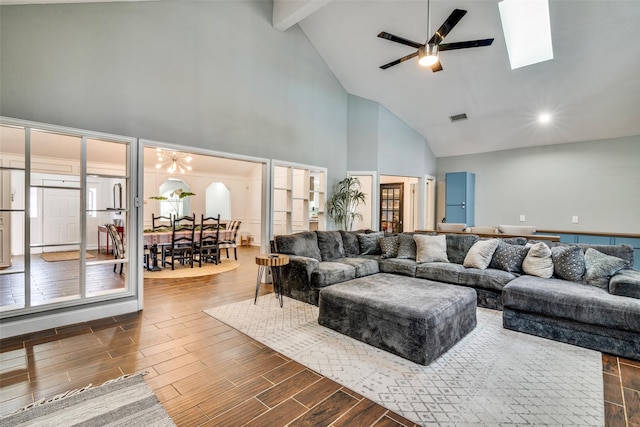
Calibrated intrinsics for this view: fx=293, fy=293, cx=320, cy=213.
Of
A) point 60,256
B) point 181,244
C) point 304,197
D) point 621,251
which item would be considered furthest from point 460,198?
point 60,256

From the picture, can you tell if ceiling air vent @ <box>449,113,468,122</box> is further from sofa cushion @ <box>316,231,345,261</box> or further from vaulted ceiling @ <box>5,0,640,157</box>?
sofa cushion @ <box>316,231,345,261</box>

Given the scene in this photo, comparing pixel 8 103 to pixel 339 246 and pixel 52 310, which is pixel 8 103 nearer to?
pixel 52 310

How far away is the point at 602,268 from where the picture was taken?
3.21 metres

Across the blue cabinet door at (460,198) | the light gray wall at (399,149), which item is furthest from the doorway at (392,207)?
the blue cabinet door at (460,198)

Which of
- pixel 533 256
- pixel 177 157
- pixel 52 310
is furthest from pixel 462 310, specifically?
pixel 177 157

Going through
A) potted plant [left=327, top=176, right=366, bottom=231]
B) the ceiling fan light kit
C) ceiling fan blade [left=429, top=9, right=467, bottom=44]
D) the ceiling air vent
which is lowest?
potted plant [left=327, top=176, right=366, bottom=231]

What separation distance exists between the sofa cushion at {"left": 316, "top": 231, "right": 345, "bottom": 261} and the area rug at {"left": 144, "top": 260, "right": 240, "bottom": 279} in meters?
2.35

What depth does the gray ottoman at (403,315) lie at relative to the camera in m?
2.48

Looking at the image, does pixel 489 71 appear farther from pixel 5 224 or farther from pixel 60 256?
pixel 60 256

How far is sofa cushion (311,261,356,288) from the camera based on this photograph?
3.96 metres

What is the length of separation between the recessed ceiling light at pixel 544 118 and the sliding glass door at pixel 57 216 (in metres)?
7.05

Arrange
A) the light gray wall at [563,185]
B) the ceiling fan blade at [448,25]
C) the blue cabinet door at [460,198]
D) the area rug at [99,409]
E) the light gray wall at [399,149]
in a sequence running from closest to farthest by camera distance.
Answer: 1. the area rug at [99,409]
2. the ceiling fan blade at [448,25]
3. the light gray wall at [563,185]
4. the light gray wall at [399,149]
5. the blue cabinet door at [460,198]

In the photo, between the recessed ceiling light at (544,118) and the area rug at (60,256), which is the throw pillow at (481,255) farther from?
the area rug at (60,256)

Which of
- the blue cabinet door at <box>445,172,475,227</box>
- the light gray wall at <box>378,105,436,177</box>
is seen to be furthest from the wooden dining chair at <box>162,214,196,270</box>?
the blue cabinet door at <box>445,172,475,227</box>
